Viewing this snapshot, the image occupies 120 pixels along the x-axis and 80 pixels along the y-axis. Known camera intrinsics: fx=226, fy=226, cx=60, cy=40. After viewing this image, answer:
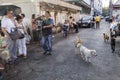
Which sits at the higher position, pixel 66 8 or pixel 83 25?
pixel 66 8

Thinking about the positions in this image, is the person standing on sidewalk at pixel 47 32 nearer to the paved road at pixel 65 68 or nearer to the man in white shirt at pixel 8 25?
the paved road at pixel 65 68

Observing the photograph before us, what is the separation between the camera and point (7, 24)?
7832 mm

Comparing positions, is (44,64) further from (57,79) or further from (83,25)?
(83,25)

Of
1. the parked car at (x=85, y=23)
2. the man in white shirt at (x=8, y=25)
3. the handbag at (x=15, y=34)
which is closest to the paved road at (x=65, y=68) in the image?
the man in white shirt at (x=8, y=25)

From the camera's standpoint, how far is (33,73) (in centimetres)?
673

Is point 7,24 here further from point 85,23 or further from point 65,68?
point 85,23

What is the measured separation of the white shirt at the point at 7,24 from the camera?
778 centimetres

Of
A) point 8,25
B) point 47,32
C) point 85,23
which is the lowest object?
point 85,23

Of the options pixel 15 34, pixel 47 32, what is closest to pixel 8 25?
pixel 15 34

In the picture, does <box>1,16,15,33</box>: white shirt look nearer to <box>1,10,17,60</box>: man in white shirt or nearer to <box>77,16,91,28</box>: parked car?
<box>1,10,17,60</box>: man in white shirt

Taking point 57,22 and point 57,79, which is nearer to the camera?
point 57,79

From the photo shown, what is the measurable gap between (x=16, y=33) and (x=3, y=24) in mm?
538

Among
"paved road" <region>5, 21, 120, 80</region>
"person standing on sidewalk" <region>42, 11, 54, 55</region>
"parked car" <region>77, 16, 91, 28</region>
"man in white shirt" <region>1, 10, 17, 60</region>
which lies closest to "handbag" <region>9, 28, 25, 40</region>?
"man in white shirt" <region>1, 10, 17, 60</region>

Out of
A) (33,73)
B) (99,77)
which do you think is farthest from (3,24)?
(99,77)
